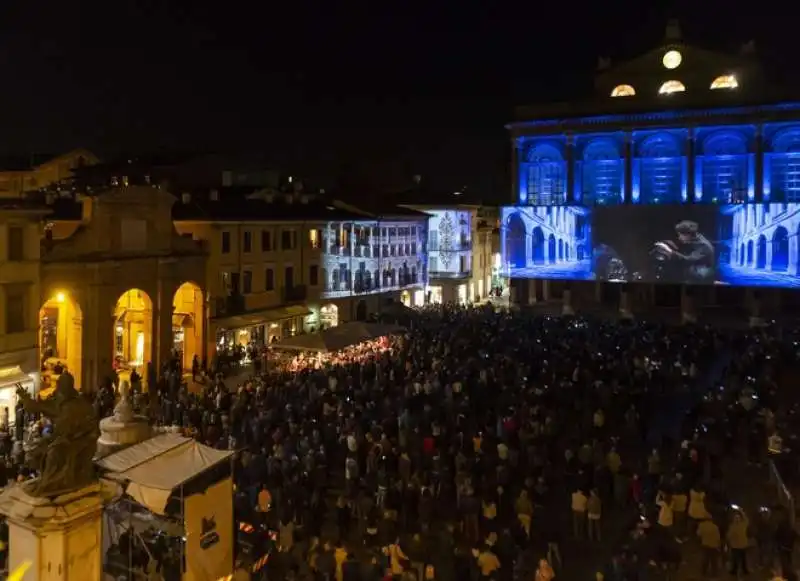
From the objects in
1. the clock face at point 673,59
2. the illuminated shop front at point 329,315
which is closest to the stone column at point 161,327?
the illuminated shop front at point 329,315

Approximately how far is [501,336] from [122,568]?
73.9 feet

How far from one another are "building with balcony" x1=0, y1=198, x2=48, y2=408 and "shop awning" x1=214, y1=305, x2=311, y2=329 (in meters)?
9.01

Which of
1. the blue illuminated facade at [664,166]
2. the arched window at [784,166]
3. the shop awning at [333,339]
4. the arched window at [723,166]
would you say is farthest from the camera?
the arched window at [723,166]

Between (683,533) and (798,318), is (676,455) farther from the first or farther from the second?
(798,318)

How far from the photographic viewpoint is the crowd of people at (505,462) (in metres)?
12.1

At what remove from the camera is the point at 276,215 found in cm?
3825

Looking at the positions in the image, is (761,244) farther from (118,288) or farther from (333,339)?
(118,288)

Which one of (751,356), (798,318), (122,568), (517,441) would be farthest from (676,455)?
(798,318)

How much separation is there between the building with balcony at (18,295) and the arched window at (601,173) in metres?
37.1

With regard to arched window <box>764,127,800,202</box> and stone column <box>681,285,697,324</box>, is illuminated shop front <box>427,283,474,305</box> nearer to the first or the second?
stone column <box>681,285,697,324</box>

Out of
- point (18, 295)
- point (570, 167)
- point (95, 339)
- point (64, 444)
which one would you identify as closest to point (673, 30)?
point (570, 167)

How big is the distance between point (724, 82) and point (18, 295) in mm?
44589

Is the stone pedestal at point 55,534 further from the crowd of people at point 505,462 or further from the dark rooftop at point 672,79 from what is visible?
the dark rooftop at point 672,79

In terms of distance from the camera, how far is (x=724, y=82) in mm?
51312
